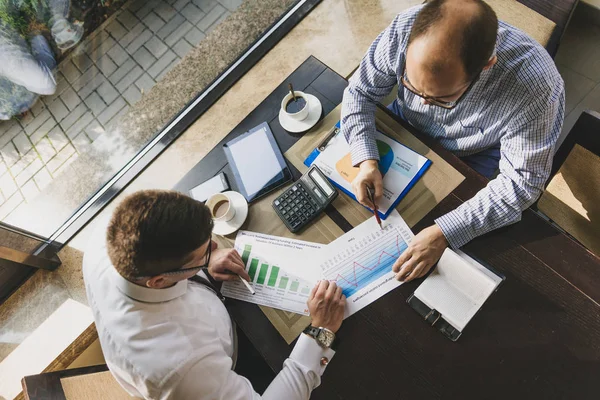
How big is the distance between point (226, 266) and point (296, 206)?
27cm

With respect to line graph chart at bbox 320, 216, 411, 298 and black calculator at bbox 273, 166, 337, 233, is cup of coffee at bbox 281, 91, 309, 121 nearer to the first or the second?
black calculator at bbox 273, 166, 337, 233

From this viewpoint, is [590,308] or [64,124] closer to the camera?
[590,308]

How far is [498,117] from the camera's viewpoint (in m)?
1.14

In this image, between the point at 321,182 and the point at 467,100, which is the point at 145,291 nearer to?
the point at 321,182

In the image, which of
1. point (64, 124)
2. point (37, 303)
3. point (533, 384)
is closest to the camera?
point (533, 384)

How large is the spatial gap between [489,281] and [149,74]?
77.4 inches

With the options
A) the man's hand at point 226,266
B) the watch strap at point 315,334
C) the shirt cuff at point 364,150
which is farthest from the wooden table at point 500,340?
the shirt cuff at point 364,150

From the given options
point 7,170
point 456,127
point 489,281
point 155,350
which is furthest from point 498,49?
point 7,170

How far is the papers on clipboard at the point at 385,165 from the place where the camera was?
1.20m

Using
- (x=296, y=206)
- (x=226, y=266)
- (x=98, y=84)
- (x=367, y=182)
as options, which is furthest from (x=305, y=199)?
(x=98, y=84)

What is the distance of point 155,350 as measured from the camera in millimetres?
986

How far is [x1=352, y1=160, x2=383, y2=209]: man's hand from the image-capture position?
1175mm

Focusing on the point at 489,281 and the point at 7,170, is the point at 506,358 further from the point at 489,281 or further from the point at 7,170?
the point at 7,170

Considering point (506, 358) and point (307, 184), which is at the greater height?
point (307, 184)
